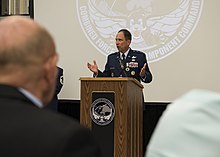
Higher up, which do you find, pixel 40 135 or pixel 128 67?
pixel 128 67

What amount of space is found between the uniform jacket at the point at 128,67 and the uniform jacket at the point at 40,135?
3545mm

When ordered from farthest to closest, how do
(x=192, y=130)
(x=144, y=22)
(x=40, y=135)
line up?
(x=144, y=22)
(x=40, y=135)
(x=192, y=130)

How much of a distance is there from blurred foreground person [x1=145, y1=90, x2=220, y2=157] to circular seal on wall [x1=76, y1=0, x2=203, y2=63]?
15.4 ft

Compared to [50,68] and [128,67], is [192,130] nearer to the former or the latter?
[50,68]

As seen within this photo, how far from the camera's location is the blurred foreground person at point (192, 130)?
0.81 m

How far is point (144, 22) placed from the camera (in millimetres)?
5609

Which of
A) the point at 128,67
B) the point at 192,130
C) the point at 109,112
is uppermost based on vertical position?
the point at 128,67

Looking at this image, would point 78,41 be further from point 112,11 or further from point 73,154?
point 73,154

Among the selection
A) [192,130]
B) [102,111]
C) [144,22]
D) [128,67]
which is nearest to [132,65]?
[128,67]

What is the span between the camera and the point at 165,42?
18.1ft

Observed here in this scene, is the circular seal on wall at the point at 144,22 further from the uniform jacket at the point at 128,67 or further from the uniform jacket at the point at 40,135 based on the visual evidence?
the uniform jacket at the point at 40,135

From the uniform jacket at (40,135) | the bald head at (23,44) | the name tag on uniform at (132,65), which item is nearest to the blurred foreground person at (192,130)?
the uniform jacket at (40,135)

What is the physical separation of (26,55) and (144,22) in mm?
4624

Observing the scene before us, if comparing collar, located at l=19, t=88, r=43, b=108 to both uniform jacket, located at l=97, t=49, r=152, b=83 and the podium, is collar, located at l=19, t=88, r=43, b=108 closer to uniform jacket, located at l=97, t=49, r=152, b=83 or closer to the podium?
the podium
